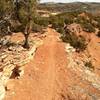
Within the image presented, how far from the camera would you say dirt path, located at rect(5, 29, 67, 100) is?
1750cm

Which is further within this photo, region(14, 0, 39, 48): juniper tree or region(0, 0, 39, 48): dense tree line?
region(14, 0, 39, 48): juniper tree

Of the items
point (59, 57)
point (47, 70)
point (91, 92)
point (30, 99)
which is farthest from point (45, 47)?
point (30, 99)

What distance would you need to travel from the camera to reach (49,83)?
19516 millimetres

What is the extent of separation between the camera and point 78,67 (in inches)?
964

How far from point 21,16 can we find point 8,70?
664 centimetres

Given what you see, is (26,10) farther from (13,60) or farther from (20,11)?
(13,60)

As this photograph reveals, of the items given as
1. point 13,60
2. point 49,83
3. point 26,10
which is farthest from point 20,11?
point 49,83

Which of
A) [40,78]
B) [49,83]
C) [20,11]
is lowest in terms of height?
[49,83]

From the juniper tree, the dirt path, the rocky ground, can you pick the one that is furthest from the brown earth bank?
the juniper tree

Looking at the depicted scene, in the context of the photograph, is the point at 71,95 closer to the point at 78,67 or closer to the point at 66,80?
the point at 66,80

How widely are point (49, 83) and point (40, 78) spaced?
2.62ft

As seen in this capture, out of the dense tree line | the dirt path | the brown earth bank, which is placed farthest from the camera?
the dense tree line

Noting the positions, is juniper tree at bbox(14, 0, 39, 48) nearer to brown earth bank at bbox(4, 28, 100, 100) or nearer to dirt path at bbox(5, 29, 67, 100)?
dirt path at bbox(5, 29, 67, 100)

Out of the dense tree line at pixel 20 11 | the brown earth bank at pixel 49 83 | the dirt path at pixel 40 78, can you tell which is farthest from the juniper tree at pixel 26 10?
the brown earth bank at pixel 49 83
